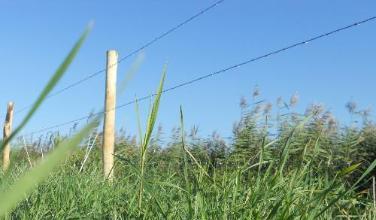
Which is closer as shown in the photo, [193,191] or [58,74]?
[58,74]

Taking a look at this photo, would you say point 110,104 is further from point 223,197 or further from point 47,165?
point 47,165

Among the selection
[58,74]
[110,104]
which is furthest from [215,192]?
[110,104]

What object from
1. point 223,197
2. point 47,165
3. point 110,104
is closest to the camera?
point 47,165

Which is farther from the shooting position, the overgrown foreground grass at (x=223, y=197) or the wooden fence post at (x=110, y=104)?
the wooden fence post at (x=110, y=104)

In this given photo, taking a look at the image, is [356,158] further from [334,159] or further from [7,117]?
[7,117]

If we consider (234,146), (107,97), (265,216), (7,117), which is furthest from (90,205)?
(7,117)

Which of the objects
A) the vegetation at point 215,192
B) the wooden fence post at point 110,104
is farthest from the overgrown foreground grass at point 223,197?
the wooden fence post at point 110,104

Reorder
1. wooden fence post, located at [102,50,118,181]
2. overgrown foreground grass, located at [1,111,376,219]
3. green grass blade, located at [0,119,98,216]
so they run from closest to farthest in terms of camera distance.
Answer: green grass blade, located at [0,119,98,216], overgrown foreground grass, located at [1,111,376,219], wooden fence post, located at [102,50,118,181]

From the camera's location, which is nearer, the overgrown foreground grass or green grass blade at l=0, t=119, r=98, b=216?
green grass blade at l=0, t=119, r=98, b=216

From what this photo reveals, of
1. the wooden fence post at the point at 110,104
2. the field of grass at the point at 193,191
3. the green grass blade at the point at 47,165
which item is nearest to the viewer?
the green grass blade at the point at 47,165

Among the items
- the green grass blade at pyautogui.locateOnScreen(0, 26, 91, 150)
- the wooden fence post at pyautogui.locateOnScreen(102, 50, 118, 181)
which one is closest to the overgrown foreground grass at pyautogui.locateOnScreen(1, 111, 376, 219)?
the green grass blade at pyautogui.locateOnScreen(0, 26, 91, 150)

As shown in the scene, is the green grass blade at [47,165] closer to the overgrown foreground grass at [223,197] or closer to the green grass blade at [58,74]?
the green grass blade at [58,74]

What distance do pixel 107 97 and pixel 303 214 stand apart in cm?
667

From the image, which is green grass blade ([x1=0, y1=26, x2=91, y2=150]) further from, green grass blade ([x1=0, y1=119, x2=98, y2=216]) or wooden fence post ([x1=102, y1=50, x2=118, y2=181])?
wooden fence post ([x1=102, y1=50, x2=118, y2=181])
